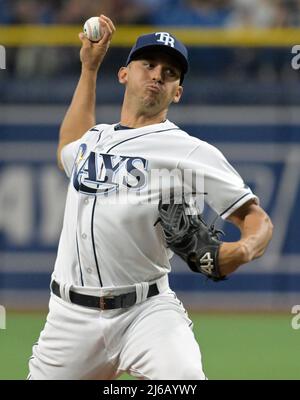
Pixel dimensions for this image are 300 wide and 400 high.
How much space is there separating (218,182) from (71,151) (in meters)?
0.88

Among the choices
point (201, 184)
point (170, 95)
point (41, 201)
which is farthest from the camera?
point (41, 201)

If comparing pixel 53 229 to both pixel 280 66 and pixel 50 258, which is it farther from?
pixel 280 66

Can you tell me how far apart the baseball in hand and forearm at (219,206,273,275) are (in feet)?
4.62

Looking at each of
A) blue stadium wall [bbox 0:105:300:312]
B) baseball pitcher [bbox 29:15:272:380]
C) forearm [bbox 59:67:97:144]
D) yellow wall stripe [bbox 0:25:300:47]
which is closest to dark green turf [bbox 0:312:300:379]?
blue stadium wall [bbox 0:105:300:312]

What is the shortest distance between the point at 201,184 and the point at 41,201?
6.16 meters

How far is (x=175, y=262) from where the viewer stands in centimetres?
994

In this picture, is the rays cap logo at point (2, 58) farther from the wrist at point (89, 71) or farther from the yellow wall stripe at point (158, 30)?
the wrist at point (89, 71)

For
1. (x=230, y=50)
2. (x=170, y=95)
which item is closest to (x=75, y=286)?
(x=170, y=95)

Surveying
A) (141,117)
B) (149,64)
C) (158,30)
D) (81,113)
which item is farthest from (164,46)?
(158,30)

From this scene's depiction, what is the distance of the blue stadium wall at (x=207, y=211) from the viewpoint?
9945mm

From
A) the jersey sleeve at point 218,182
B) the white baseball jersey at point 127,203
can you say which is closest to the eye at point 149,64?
the white baseball jersey at point 127,203

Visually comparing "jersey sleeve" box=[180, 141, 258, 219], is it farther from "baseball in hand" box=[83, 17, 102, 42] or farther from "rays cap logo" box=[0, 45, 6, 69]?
"rays cap logo" box=[0, 45, 6, 69]

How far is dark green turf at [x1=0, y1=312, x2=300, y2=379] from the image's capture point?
660cm

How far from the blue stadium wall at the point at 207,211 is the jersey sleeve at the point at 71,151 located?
5.44 m
